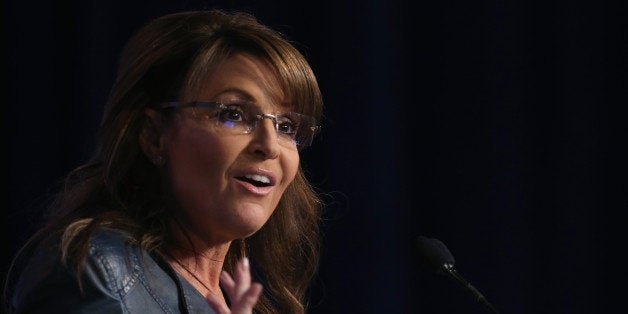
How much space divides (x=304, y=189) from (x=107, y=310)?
71 centimetres

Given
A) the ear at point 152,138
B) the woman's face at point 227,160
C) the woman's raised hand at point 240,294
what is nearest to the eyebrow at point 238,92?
the woman's face at point 227,160

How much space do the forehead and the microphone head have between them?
0.35 meters

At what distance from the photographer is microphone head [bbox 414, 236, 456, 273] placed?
66.1 inches

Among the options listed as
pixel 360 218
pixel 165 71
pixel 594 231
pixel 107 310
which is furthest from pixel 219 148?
pixel 594 231

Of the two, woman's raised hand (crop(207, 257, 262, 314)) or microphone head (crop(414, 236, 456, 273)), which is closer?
woman's raised hand (crop(207, 257, 262, 314))

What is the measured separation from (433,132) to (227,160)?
3.89 feet

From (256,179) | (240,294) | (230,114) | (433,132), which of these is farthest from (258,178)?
(433,132)

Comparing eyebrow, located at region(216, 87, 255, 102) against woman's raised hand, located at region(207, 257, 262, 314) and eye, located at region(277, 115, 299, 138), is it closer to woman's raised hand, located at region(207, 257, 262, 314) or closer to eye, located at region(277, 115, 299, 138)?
eye, located at region(277, 115, 299, 138)

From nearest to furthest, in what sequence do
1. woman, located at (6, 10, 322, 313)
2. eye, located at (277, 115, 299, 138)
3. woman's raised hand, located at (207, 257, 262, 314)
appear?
1. woman's raised hand, located at (207, 257, 262, 314)
2. woman, located at (6, 10, 322, 313)
3. eye, located at (277, 115, 299, 138)

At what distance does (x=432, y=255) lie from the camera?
1.68 metres

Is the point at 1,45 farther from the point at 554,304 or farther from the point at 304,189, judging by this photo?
the point at 554,304

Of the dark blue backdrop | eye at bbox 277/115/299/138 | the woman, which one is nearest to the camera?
the woman

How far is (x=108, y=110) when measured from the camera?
158 cm

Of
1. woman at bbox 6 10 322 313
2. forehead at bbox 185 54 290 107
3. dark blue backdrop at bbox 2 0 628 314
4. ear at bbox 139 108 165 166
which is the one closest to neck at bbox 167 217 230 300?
woman at bbox 6 10 322 313
